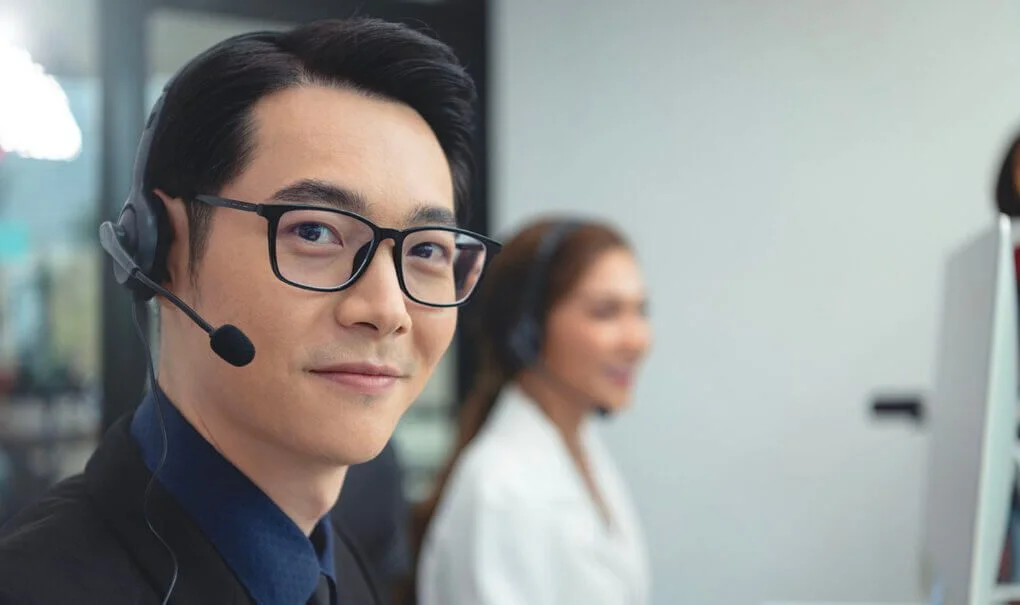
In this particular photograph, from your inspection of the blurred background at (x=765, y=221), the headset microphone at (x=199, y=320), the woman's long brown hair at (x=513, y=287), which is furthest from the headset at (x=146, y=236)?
the blurred background at (x=765, y=221)

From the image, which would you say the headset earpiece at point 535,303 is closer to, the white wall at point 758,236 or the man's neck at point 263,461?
the white wall at point 758,236

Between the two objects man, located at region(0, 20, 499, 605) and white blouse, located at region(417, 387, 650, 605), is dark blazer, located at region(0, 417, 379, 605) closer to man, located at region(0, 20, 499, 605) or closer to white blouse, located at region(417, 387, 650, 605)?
man, located at region(0, 20, 499, 605)

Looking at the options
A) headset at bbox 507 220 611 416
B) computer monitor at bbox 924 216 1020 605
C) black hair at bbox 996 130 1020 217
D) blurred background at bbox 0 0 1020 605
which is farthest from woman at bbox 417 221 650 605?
blurred background at bbox 0 0 1020 605

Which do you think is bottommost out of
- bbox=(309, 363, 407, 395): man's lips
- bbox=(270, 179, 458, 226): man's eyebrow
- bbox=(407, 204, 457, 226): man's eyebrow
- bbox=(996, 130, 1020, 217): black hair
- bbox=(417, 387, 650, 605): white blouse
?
bbox=(417, 387, 650, 605): white blouse

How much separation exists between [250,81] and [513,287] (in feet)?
3.98

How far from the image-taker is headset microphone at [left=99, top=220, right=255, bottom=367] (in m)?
0.53

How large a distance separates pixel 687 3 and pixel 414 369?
231 centimetres

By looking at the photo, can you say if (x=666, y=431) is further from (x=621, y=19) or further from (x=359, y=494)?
(x=359, y=494)

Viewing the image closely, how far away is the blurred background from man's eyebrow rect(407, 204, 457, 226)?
1990 mm

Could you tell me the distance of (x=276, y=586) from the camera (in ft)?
1.93

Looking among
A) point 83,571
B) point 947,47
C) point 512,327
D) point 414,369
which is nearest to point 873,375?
point 947,47

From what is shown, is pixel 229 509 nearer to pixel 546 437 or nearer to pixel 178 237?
pixel 178 237

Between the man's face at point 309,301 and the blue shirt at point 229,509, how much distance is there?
3cm

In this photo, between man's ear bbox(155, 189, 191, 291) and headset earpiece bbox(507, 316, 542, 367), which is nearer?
man's ear bbox(155, 189, 191, 291)
